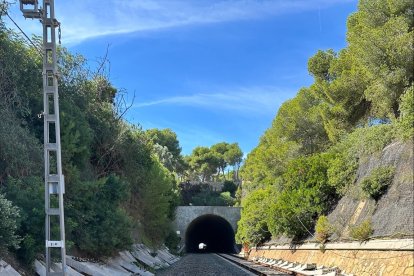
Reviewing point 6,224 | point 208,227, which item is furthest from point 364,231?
point 208,227

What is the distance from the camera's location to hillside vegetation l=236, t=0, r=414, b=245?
18.0m

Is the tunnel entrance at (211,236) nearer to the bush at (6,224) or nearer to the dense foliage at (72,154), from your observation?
the dense foliage at (72,154)

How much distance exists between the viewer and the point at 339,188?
2338 cm

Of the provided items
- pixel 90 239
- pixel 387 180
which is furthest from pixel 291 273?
pixel 90 239

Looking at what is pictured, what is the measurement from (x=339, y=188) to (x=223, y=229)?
146ft

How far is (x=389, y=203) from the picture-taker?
53.5ft

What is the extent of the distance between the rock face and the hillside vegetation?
1.14ft

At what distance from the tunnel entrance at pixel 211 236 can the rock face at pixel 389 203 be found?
3935 cm

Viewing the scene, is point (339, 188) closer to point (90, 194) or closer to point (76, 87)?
point (90, 194)

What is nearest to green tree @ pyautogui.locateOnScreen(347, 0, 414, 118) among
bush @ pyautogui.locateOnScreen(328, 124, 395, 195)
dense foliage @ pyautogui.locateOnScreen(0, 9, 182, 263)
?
bush @ pyautogui.locateOnScreen(328, 124, 395, 195)

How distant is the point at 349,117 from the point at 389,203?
9.53 m

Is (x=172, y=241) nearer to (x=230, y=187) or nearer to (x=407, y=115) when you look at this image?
(x=230, y=187)

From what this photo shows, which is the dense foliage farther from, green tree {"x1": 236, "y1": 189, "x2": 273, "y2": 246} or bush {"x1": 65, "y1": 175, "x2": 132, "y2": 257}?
green tree {"x1": 236, "y1": 189, "x2": 273, "y2": 246}

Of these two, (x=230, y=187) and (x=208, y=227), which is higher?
(x=230, y=187)
